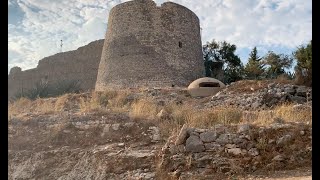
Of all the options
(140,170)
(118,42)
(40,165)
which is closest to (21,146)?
(40,165)

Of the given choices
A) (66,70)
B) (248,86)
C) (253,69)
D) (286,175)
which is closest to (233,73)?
(253,69)

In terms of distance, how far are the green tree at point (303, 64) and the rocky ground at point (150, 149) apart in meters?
5.93

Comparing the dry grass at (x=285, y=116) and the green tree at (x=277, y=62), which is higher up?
the green tree at (x=277, y=62)

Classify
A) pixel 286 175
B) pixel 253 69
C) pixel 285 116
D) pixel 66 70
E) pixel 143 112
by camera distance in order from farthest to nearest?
pixel 66 70
pixel 253 69
pixel 143 112
pixel 285 116
pixel 286 175

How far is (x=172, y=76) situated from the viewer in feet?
55.3

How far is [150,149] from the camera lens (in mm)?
7012

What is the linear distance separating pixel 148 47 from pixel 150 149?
1025cm

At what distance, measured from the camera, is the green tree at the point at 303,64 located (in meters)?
12.4

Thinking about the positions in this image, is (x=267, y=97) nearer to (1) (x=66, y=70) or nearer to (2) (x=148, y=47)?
(2) (x=148, y=47)

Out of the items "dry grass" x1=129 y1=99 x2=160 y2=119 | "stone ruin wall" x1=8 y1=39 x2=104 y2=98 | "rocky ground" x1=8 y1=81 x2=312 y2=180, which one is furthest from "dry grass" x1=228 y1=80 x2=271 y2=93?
"stone ruin wall" x1=8 y1=39 x2=104 y2=98

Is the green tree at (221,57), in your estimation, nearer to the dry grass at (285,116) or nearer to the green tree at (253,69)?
the green tree at (253,69)

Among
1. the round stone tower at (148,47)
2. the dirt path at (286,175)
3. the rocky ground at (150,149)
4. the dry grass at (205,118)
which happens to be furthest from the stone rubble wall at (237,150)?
the round stone tower at (148,47)
